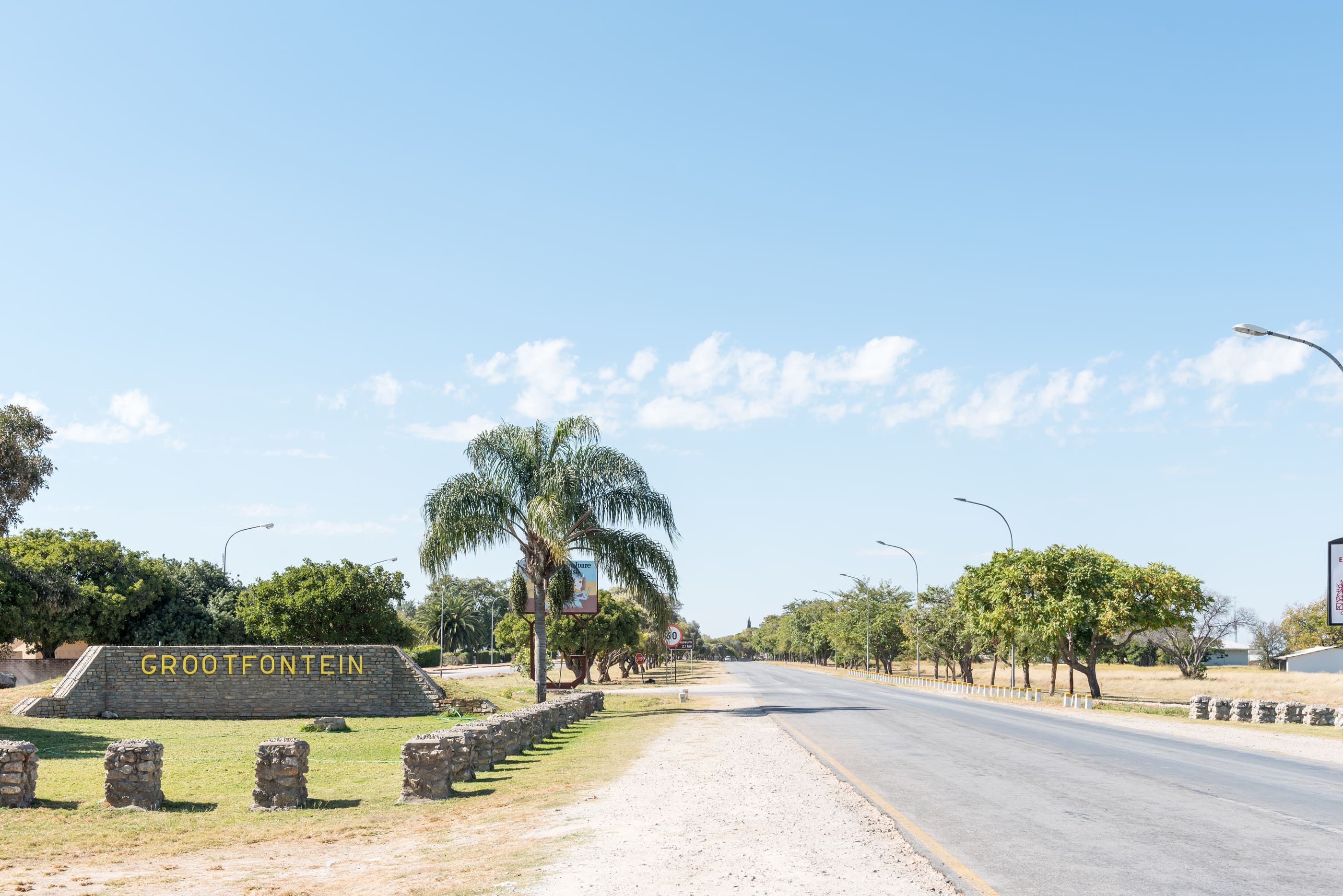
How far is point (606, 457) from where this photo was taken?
33.2 metres

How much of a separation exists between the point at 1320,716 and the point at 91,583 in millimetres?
52496

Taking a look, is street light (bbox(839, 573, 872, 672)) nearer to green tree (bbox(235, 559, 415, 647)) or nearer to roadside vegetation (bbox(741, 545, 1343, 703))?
roadside vegetation (bbox(741, 545, 1343, 703))

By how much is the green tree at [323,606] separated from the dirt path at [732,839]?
113 feet

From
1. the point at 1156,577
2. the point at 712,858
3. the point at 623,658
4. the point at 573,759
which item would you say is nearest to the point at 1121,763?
the point at 573,759

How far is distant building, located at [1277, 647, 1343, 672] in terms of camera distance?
9494cm

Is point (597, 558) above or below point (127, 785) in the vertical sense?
above

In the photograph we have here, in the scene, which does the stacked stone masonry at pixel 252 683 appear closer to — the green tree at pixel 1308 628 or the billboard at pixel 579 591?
the billboard at pixel 579 591

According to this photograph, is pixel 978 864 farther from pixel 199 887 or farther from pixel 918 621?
pixel 918 621

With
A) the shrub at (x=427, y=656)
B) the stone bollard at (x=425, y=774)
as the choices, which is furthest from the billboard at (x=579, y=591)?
the shrub at (x=427, y=656)

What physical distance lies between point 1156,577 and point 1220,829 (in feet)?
143

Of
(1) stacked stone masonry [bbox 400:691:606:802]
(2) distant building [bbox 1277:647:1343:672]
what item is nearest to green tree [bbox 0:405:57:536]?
(1) stacked stone masonry [bbox 400:691:606:802]

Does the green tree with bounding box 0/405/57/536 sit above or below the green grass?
above

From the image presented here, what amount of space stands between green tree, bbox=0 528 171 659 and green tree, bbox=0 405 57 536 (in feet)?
10.2

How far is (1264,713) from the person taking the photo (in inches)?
1187
